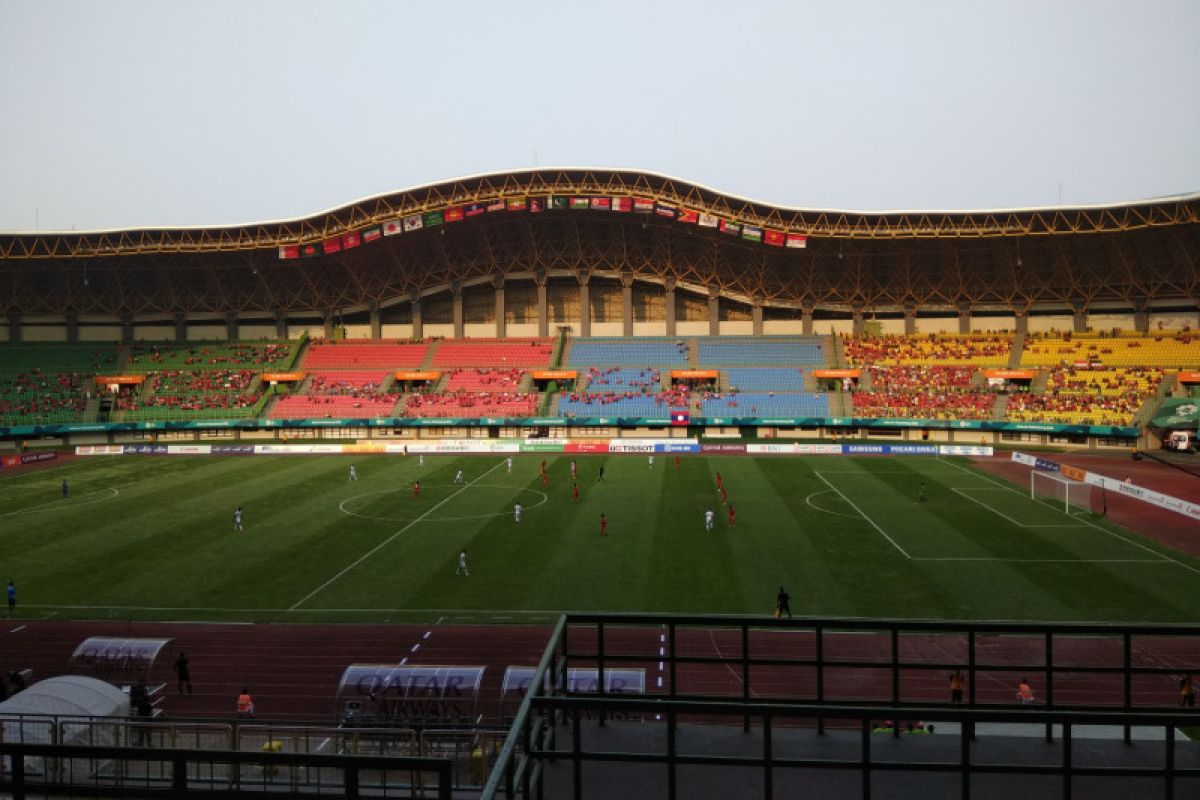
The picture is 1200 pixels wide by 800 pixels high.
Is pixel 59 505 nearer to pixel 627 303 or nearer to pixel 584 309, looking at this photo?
pixel 584 309

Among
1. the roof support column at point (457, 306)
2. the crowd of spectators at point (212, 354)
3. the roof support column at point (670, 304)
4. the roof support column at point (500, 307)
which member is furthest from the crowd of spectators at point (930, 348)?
the crowd of spectators at point (212, 354)

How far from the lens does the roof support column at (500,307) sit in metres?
81.9

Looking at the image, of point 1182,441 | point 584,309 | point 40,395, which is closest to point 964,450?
point 1182,441

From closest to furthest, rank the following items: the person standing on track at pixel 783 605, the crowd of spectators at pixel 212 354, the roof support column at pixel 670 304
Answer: the person standing on track at pixel 783 605 → the roof support column at pixel 670 304 → the crowd of spectators at pixel 212 354

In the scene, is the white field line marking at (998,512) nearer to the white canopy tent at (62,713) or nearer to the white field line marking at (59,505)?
the white canopy tent at (62,713)

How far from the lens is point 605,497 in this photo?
139ft

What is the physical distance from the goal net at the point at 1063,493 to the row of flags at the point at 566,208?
32905 mm

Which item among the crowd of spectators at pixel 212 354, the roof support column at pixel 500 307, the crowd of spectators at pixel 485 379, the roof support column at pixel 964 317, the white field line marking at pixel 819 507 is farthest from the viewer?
the roof support column at pixel 500 307

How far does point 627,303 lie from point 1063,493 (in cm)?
4711

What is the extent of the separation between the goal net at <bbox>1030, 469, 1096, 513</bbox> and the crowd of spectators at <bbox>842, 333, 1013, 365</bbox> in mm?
31371

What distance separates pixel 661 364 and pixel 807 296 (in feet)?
53.6

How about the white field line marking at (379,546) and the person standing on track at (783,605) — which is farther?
the white field line marking at (379,546)

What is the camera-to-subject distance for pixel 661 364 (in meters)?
77.9

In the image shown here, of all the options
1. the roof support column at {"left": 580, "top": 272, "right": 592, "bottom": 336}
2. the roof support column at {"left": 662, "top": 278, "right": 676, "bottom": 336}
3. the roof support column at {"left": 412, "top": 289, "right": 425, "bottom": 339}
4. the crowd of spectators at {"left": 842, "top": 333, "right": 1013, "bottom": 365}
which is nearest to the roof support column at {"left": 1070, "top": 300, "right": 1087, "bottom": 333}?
the crowd of spectators at {"left": 842, "top": 333, "right": 1013, "bottom": 365}
